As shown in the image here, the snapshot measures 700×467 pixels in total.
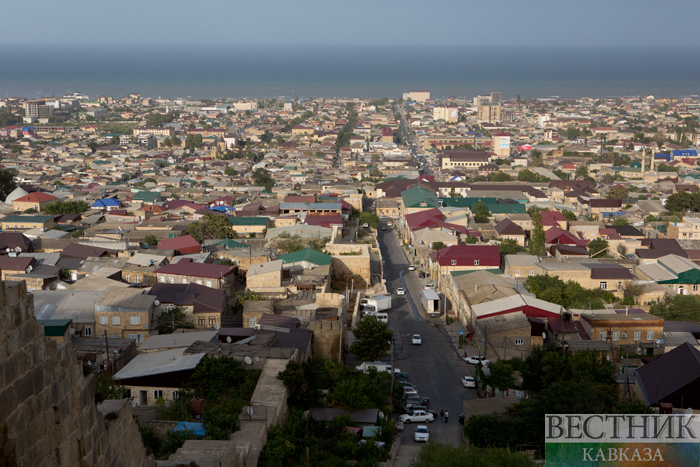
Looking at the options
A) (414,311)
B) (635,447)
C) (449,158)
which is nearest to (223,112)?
(449,158)

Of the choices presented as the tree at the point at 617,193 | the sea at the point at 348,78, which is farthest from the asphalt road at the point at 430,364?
the sea at the point at 348,78

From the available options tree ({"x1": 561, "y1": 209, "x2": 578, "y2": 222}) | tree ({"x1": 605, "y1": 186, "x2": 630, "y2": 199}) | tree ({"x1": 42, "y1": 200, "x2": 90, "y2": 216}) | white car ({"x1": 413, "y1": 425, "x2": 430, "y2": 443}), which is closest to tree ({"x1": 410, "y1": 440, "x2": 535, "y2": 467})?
white car ({"x1": 413, "y1": 425, "x2": 430, "y2": 443})

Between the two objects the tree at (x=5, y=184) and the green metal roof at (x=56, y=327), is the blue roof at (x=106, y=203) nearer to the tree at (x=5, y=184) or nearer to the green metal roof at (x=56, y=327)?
the tree at (x=5, y=184)

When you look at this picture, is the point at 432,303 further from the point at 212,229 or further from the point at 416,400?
the point at 212,229

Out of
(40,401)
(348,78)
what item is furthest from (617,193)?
(348,78)

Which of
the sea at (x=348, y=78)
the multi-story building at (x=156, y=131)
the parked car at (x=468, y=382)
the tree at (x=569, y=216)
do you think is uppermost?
the sea at (x=348, y=78)

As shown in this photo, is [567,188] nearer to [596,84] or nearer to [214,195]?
[214,195]

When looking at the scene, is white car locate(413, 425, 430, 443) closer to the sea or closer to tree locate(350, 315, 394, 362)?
tree locate(350, 315, 394, 362)

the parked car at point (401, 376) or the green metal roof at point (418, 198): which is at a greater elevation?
the green metal roof at point (418, 198)
